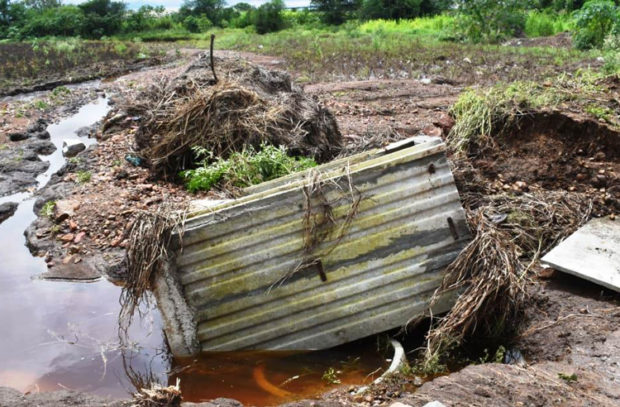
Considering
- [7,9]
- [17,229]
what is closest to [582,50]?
[17,229]

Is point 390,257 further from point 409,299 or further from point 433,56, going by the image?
point 433,56

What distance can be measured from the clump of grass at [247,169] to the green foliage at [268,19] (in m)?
23.4

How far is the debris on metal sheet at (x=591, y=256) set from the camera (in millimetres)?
4402

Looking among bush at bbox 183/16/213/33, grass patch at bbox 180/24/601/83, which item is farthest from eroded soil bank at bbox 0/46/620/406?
bush at bbox 183/16/213/33

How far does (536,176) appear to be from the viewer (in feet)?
19.7

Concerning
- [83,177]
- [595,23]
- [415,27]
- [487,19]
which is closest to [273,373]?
[83,177]

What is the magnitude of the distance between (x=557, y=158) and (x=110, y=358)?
4431 mm

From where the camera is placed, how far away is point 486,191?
584cm

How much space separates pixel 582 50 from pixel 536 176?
978cm

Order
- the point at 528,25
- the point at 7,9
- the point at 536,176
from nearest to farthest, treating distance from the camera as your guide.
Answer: the point at 536,176 < the point at 528,25 < the point at 7,9

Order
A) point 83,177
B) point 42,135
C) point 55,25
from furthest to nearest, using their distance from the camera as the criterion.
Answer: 1. point 55,25
2. point 42,135
3. point 83,177

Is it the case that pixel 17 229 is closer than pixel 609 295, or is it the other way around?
pixel 609 295

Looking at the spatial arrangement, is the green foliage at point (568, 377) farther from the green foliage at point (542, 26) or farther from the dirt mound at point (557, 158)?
the green foliage at point (542, 26)

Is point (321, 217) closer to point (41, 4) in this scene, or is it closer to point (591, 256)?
point (591, 256)
